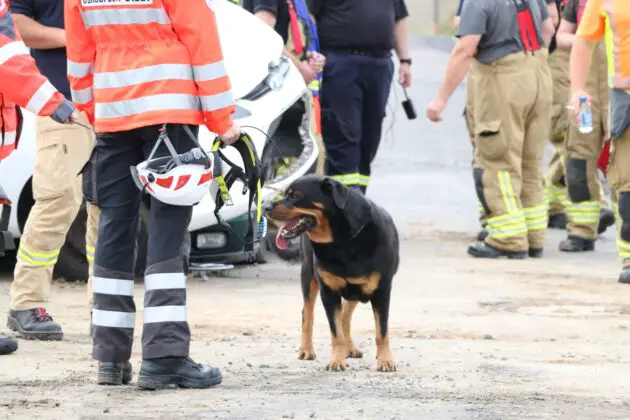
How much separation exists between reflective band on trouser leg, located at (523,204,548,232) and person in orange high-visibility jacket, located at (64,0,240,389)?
5.92m

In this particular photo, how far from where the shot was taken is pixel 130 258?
639cm

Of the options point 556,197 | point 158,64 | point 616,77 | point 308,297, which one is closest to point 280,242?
point 308,297

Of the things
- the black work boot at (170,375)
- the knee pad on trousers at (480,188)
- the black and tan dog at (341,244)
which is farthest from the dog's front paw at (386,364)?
the knee pad on trousers at (480,188)

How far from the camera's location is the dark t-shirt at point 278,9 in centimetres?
1084

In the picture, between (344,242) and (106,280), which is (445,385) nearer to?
(344,242)

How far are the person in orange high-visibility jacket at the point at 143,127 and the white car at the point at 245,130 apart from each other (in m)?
2.62

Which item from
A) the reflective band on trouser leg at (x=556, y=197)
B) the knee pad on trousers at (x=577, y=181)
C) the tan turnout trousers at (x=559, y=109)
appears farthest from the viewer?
the reflective band on trouser leg at (x=556, y=197)

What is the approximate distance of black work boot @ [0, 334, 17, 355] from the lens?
7.04 m

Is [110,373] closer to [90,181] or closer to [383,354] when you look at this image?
[90,181]

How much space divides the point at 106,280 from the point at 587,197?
20.9ft

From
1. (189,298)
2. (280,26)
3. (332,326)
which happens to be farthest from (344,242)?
(280,26)

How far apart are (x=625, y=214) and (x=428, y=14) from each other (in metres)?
25.3

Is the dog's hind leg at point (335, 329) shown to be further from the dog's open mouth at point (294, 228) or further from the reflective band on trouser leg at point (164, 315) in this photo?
the reflective band on trouser leg at point (164, 315)

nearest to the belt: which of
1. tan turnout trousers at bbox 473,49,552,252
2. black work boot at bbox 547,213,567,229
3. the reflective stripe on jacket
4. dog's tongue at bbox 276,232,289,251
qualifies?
tan turnout trousers at bbox 473,49,552,252
